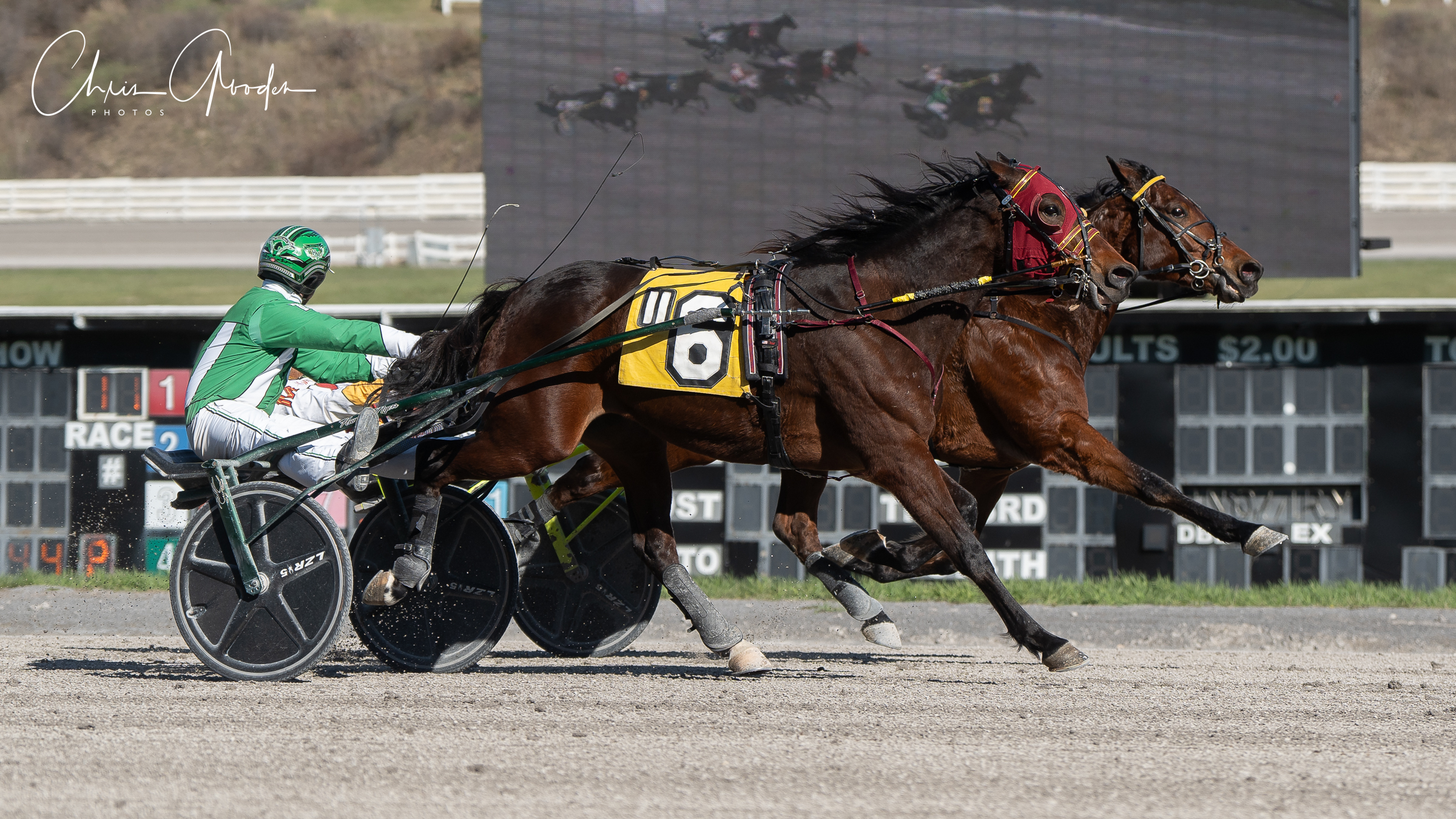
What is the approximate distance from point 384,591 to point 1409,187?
750 inches

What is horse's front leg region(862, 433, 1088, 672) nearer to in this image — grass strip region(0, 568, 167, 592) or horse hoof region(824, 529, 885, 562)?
horse hoof region(824, 529, 885, 562)

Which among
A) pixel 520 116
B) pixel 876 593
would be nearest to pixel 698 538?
pixel 876 593

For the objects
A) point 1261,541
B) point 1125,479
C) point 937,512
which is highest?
point 1125,479

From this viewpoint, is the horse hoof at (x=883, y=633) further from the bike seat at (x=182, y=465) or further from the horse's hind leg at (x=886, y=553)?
the bike seat at (x=182, y=465)

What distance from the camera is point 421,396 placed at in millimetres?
5879

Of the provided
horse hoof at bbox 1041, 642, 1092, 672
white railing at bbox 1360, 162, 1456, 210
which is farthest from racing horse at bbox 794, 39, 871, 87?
white railing at bbox 1360, 162, 1456, 210

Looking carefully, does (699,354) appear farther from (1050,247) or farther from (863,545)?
(1050,247)

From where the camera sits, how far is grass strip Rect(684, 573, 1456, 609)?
367 inches

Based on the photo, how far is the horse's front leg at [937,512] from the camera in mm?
5551

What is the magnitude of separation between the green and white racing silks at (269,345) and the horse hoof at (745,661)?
1807 mm

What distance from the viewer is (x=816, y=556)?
6711 mm

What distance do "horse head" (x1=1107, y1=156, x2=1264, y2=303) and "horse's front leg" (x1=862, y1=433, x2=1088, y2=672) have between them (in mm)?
1707

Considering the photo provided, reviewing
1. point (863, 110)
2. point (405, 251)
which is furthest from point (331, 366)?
point (405, 251)

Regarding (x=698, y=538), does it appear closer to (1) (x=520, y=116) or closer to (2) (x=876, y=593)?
(2) (x=876, y=593)
